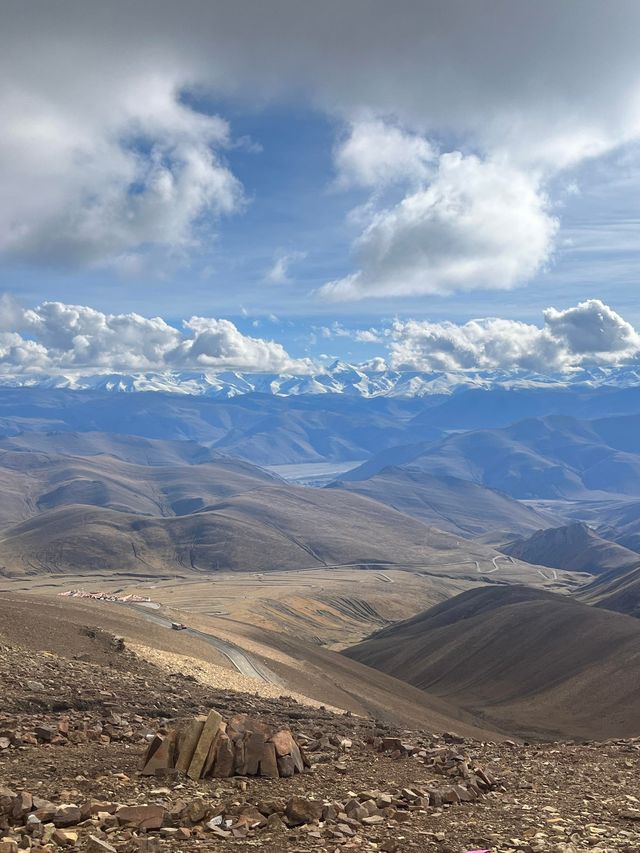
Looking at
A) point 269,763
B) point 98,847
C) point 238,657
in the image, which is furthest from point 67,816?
point 238,657

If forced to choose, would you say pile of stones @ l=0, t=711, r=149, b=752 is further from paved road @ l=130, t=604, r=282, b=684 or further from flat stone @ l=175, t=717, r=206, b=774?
paved road @ l=130, t=604, r=282, b=684

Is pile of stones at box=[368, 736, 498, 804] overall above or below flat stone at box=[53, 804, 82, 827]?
below

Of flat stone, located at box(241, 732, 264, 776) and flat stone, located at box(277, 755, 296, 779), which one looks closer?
flat stone, located at box(241, 732, 264, 776)

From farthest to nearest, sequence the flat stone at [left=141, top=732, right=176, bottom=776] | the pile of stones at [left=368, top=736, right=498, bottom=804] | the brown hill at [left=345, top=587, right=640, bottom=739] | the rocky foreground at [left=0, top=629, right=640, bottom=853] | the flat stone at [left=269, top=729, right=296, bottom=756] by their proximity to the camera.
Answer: the brown hill at [left=345, top=587, right=640, bottom=739]
the flat stone at [left=269, top=729, right=296, bottom=756]
the flat stone at [left=141, top=732, right=176, bottom=776]
the pile of stones at [left=368, top=736, right=498, bottom=804]
the rocky foreground at [left=0, top=629, right=640, bottom=853]

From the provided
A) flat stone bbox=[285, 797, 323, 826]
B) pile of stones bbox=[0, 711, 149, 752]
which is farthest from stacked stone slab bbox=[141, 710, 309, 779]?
pile of stones bbox=[0, 711, 149, 752]

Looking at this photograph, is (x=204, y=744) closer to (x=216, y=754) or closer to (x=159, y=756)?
(x=216, y=754)

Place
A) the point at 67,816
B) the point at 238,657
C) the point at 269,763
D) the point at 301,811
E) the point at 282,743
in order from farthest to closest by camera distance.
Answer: the point at 238,657
the point at 282,743
the point at 269,763
the point at 301,811
the point at 67,816

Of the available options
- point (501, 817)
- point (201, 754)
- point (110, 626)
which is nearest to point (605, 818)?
point (501, 817)
